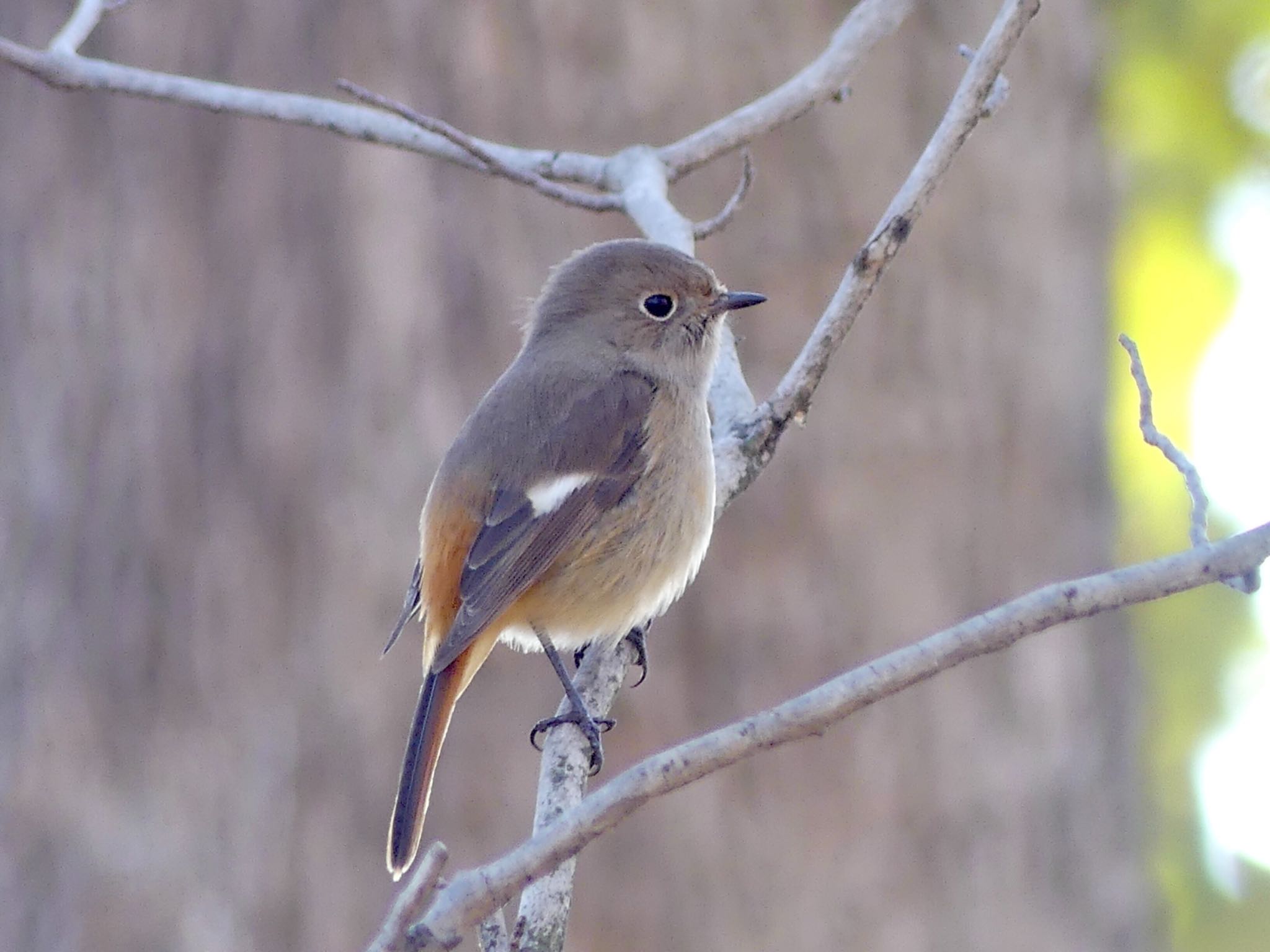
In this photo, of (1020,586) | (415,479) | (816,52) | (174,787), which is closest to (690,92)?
(816,52)

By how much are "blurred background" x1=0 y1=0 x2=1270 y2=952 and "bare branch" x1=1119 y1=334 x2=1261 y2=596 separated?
2.16 m

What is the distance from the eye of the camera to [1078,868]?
4988mm

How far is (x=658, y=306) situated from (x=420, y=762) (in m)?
1.42

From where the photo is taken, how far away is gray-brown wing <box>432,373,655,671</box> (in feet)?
10.7

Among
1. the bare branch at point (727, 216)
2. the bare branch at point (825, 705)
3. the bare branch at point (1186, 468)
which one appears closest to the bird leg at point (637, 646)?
the bare branch at point (727, 216)

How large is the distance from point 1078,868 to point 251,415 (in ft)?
10.1

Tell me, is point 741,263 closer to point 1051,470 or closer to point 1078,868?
point 1051,470

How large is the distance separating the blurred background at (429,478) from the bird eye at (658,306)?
95cm

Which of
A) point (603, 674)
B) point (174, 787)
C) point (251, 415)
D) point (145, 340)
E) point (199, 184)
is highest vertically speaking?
point (199, 184)

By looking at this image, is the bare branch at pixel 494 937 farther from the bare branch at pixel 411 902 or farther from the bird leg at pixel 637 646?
the bird leg at pixel 637 646

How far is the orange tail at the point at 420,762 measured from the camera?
296cm

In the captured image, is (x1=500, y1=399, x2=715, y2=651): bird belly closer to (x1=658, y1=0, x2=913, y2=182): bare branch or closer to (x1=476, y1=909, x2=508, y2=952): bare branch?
(x1=658, y1=0, x2=913, y2=182): bare branch

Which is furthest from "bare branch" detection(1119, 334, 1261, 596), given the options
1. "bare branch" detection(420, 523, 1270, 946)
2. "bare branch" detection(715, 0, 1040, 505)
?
"bare branch" detection(715, 0, 1040, 505)

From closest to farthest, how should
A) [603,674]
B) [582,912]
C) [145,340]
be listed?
[603,674], [582,912], [145,340]
